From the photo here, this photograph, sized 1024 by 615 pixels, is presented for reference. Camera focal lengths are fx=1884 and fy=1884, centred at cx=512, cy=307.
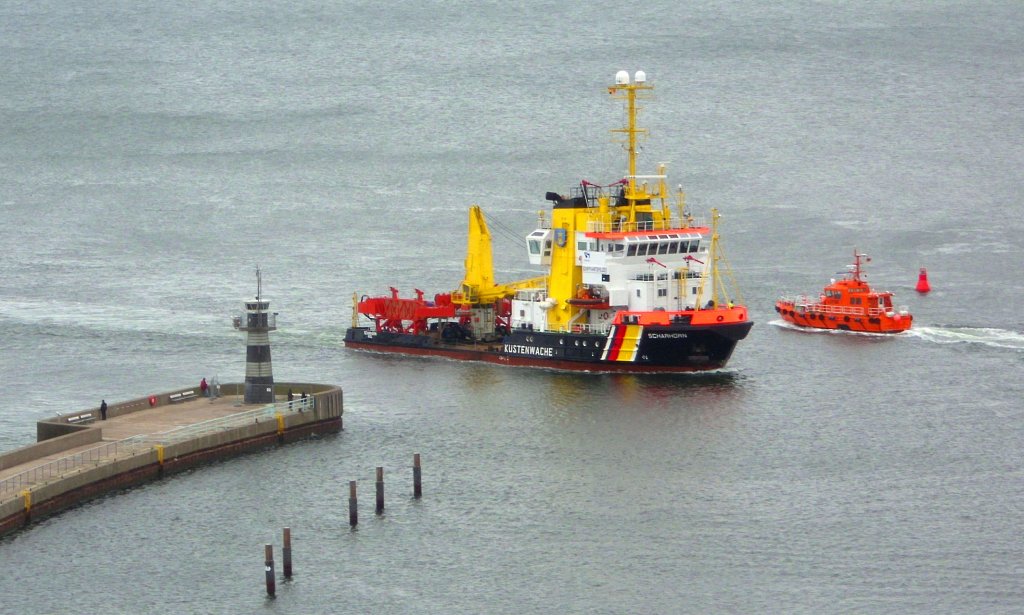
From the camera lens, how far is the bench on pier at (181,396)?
207 ft

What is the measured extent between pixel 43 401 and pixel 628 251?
2273cm

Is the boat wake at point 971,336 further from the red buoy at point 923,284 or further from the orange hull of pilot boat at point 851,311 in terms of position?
the red buoy at point 923,284

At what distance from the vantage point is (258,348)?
6166 centimetres

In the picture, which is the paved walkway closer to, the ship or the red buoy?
the ship

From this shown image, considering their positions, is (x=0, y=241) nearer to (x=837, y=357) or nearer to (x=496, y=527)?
(x=837, y=357)

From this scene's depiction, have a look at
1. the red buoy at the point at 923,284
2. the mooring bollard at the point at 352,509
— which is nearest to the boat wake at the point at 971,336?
the red buoy at the point at 923,284

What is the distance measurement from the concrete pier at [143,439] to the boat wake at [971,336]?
28351 mm

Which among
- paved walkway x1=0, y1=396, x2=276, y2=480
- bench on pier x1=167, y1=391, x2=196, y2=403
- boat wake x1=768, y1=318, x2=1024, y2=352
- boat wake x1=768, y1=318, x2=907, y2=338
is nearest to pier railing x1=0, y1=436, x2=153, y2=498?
paved walkway x1=0, y1=396, x2=276, y2=480

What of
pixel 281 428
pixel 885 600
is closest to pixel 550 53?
pixel 281 428

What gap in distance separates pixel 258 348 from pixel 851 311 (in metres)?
31.1

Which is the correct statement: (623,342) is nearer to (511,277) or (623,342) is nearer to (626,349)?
(626,349)

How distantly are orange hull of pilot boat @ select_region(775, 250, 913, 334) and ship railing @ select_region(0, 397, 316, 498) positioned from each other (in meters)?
29.2

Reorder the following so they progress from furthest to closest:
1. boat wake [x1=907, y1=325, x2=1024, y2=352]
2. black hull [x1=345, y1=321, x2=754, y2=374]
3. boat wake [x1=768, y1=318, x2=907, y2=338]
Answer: boat wake [x1=768, y1=318, x2=907, y2=338] → boat wake [x1=907, y1=325, x2=1024, y2=352] → black hull [x1=345, y1=321, x2=754, y2=374]

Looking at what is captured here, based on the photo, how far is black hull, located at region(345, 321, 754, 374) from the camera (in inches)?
2815
